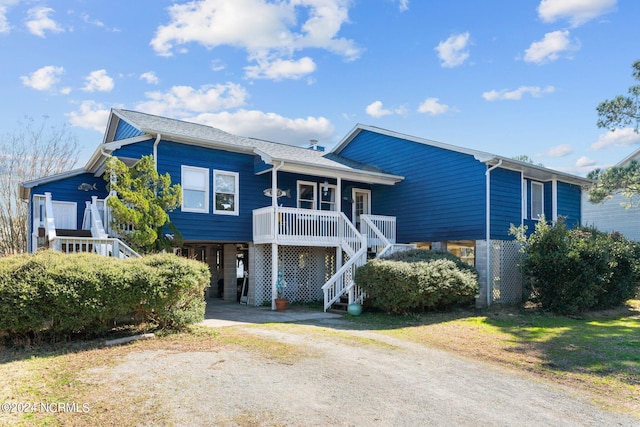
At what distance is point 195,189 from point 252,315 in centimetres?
437

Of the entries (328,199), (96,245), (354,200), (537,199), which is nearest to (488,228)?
(537,199)

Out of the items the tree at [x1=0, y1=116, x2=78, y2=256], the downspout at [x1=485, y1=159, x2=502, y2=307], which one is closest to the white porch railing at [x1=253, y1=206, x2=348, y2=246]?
the downspout at [x1=485, y1=159, x2=502, y2=307]

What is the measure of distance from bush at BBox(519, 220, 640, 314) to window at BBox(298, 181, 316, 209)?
7310 mm

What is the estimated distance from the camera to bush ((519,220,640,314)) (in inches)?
508

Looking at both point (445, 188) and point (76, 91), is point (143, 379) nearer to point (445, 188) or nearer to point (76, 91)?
point (445, 188)

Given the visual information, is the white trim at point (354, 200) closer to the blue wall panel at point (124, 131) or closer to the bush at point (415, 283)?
the bush at point (415, 283)

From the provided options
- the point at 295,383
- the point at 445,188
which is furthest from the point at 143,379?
the point at 445,188

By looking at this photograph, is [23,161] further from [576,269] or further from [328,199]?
[576,269]

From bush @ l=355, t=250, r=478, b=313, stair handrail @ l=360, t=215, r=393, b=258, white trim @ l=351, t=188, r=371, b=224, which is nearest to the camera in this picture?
bush @ l=355, t=250, r=478, b=313

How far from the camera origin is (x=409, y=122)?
21891 millimetres

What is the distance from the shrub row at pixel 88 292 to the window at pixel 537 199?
511 inches

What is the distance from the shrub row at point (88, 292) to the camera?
7.52 m

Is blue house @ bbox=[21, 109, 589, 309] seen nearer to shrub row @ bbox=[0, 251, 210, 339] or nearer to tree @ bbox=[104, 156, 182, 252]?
tree @ bbox=[104, 156, 182, 252]

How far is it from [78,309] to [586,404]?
25.6ft
